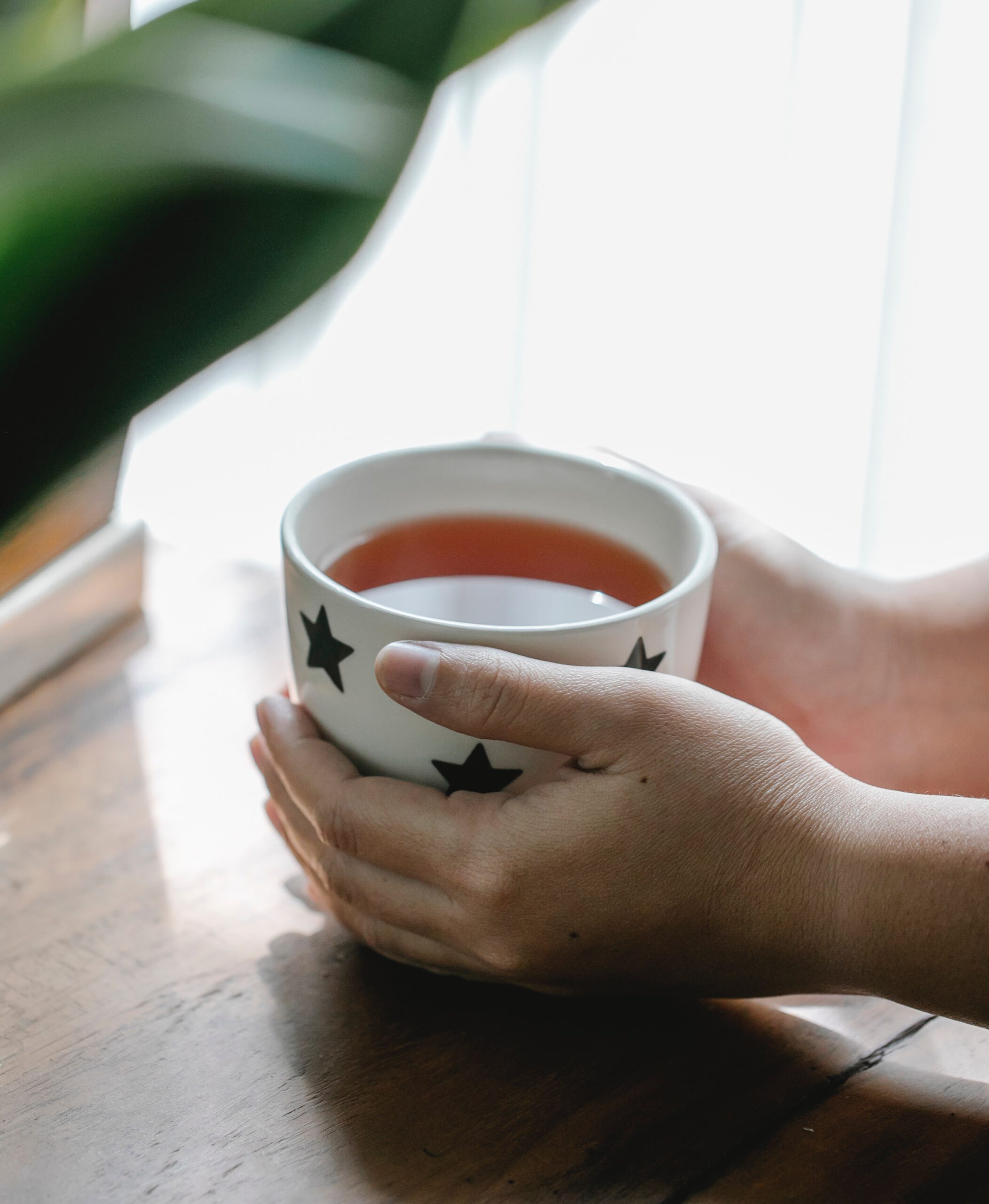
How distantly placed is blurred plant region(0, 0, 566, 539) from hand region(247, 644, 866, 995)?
30 cm

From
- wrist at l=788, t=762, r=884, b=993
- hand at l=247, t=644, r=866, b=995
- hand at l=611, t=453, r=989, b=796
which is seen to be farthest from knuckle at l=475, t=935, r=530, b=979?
hand at l=611, t=453, r=989, b=796

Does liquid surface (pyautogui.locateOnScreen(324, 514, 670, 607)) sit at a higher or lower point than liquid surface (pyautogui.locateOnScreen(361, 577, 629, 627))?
higher

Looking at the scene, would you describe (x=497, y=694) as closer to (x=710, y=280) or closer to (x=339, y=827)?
(x=339, y=827)

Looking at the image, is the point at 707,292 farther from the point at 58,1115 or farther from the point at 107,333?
the point at 107,333

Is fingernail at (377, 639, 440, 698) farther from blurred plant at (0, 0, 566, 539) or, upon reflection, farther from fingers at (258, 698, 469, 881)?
blurred plant at (0, 0, 566, 539)

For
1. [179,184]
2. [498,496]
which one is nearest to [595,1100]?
[498,496]

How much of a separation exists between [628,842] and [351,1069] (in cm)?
14

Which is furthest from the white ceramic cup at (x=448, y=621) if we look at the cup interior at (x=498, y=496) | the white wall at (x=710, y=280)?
the white wall at (x=710, y=280)

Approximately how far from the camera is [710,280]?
133cm

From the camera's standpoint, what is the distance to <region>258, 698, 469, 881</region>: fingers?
1.45 feet

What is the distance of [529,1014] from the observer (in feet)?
1.52

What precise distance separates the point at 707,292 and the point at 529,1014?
3.48ft

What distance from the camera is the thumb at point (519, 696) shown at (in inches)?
15.8

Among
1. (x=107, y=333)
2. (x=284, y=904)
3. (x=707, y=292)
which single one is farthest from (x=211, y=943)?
(x=707, y=292)
